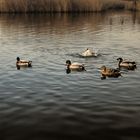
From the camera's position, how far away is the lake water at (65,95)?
1825 centimetres

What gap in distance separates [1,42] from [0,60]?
11848 mm

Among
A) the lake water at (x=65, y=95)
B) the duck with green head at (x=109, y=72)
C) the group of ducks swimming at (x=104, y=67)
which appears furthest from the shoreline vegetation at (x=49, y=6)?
the duck with green head at (x=109, y=72)

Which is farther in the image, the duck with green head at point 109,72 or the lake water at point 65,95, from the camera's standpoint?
the duck with green head at point 109,72

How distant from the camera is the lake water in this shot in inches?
719

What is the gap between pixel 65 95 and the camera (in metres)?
23.4

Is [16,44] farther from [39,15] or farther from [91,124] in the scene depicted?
[39,15]

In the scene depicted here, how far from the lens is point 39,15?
85188 mm

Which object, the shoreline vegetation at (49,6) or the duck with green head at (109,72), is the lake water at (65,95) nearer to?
the duck with green head at (109,72)

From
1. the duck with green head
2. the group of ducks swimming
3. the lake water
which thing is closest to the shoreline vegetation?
the lake water

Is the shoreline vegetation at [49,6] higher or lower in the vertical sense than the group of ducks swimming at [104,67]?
higher

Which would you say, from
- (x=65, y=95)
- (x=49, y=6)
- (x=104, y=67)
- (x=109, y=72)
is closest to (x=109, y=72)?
(x=109, y=72)

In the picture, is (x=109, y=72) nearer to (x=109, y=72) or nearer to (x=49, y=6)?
(x=109, y=72)

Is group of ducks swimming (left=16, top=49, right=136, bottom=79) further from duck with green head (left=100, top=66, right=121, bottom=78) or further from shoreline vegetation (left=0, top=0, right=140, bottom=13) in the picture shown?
shoreline vegetation (left=0, top=0, right=140, bottom=13)

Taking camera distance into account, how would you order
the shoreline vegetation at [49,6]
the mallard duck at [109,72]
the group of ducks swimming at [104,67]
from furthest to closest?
1. the shoreline vegetation at [49,6]
2. the group of ducks swimming at [104,67]
3. the mallard duck at [109,72]
